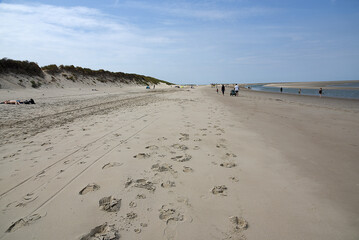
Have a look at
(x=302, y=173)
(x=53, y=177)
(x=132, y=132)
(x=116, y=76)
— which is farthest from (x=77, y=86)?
(x=302, y=173)

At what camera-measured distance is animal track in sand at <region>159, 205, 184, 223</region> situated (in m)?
2.13

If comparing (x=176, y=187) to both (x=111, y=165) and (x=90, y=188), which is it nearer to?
(x=90, y=188)

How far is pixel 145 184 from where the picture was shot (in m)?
2.82

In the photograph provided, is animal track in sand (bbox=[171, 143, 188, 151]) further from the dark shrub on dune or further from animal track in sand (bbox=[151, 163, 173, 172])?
the dark shrub on dune

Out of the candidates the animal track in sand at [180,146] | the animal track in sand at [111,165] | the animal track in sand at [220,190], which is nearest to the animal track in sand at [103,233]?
the animal track in sand at [220,190]

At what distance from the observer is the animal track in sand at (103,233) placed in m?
1.85

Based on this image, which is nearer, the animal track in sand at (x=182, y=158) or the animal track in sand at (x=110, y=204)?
the animal track in sand at (x=110, y=204)

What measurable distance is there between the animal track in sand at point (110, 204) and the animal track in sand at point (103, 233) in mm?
251

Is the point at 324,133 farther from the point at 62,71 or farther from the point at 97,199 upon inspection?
the point at 62,71

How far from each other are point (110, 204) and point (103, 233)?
0.46 meters

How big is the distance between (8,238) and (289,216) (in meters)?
2.95

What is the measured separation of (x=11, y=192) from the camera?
263 cm

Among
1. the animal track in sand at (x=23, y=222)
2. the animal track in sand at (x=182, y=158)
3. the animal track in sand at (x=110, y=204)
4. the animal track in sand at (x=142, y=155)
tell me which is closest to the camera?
the animal track in sand at (x=23, y=222)

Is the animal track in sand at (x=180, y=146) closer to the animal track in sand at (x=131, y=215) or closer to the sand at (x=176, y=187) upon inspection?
the sand at (x=176, y=187)
